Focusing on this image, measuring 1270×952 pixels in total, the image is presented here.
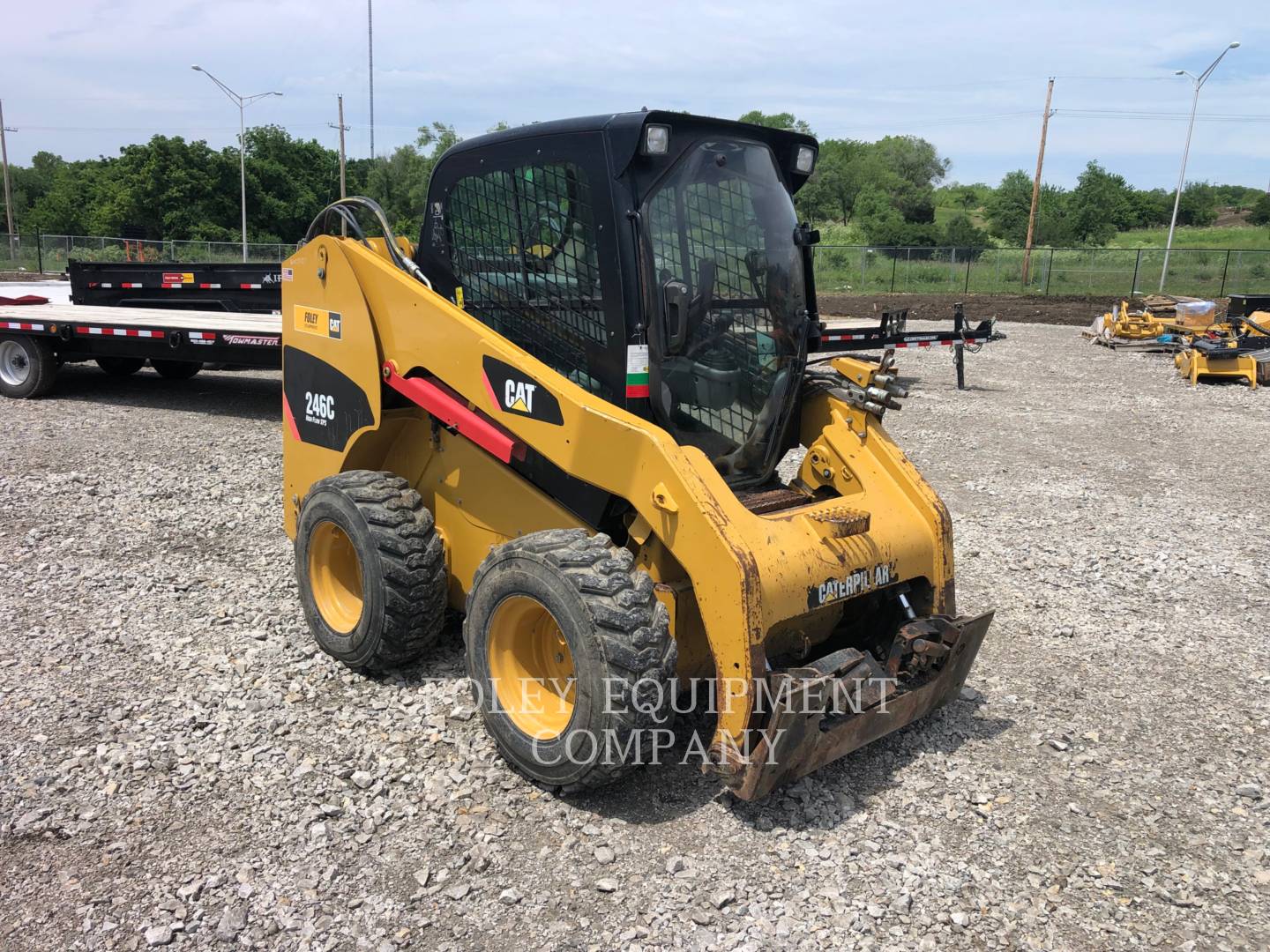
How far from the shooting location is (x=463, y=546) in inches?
170

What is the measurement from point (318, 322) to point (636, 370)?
1956mm

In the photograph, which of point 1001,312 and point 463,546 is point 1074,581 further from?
point 1001,312

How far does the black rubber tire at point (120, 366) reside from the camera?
39.3 feet

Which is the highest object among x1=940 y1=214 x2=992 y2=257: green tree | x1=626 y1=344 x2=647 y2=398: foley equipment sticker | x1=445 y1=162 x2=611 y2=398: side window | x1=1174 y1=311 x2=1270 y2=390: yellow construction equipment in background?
x1=940 y1=214 x2=992 y2=257: green tree

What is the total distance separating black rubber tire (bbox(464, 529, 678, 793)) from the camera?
10.1 feet

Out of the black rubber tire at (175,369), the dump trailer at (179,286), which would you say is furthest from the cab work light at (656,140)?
the black rubber tire at (175,369)

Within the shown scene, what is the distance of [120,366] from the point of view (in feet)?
39.8

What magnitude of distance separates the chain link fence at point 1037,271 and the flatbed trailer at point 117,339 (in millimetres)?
27393

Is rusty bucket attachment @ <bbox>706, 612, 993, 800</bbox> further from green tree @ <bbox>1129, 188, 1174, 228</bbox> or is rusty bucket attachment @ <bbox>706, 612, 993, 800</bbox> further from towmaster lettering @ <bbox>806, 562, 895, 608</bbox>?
green tree @ <bbox>1129, 188, 1174, 228</bbox>

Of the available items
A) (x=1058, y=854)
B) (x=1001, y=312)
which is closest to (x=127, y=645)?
(x=1058, y=854)

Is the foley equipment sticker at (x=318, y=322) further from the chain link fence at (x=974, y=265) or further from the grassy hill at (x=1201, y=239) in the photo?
the grassy hill at (x=1201, y=239)

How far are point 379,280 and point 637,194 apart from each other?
137cm

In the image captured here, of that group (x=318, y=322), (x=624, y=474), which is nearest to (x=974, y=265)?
(x=318, y=322)

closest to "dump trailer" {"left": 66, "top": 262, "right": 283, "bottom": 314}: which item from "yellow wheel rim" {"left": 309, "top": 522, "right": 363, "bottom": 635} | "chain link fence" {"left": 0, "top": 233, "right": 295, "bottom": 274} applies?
"yellow wheel rim" {"left": 309, "top": 522, "right": 363, "bottom": 635}
